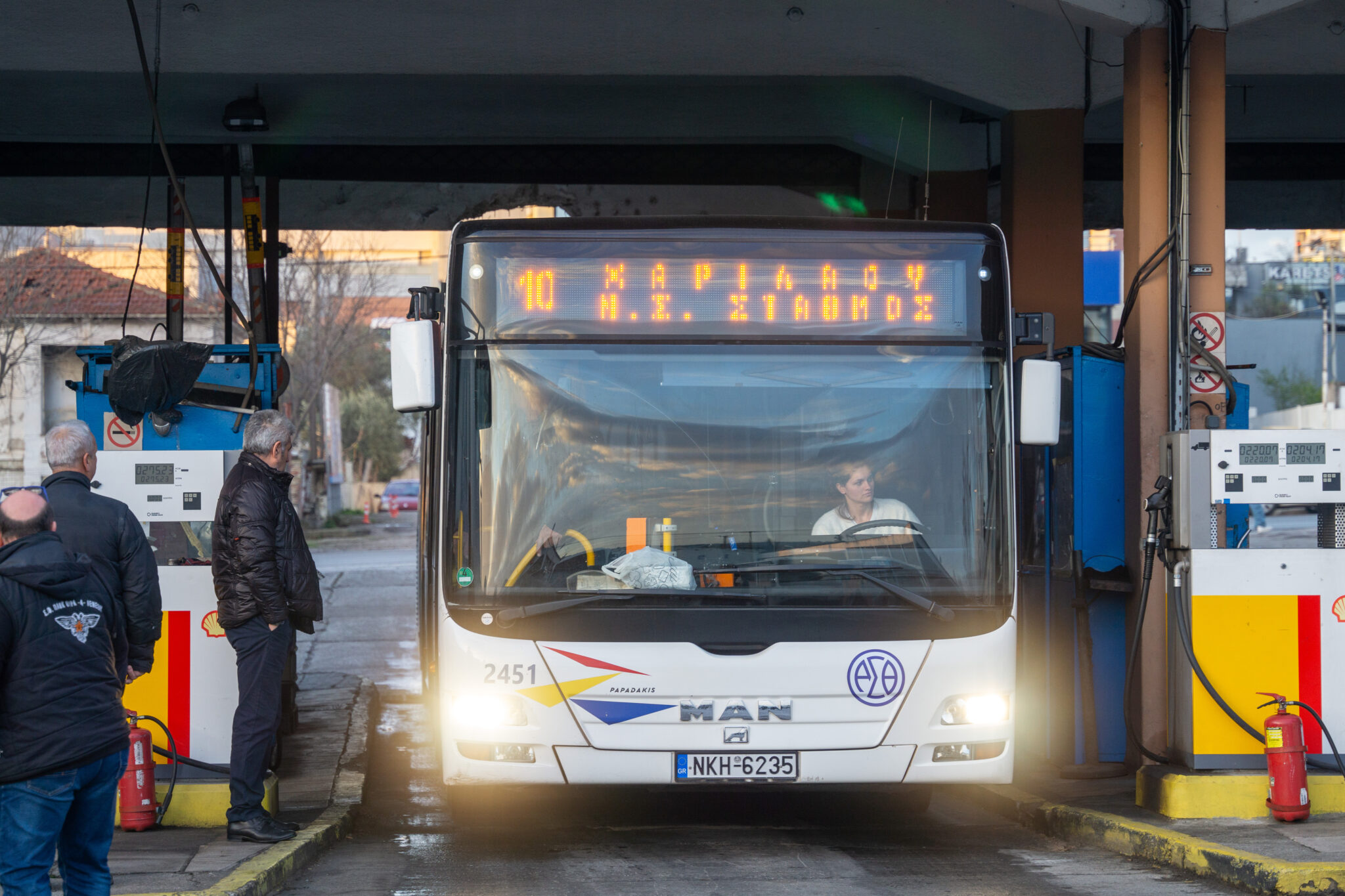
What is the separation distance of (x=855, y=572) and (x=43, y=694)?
3211 mm

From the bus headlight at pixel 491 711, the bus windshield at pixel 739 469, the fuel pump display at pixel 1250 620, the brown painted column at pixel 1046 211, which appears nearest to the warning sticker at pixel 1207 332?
the fuel pump display at pixel 1250 620

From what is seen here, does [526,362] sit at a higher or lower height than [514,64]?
lower

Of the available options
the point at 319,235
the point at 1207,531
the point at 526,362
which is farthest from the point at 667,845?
the point at 319,235

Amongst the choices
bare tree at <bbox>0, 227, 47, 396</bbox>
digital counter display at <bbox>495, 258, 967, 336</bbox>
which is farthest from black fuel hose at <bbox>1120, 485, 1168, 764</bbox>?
bare tree at <bbox>0, 227, 47, 396</bbox>

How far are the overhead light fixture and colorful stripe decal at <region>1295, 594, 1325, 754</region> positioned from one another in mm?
8714

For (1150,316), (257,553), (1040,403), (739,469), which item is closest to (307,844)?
(257,553)

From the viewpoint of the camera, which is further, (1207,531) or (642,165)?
(642,165)

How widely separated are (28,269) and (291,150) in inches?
666

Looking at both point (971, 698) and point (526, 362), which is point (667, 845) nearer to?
point (971, 698)

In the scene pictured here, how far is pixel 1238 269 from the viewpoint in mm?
77000

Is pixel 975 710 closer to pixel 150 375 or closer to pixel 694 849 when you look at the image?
pixel 694 849

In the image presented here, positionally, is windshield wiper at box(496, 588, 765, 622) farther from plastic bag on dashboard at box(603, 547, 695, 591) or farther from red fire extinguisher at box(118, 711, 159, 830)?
red fire extinguisher at box(118, 711, 159, 830)

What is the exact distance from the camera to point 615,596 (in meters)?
6.10

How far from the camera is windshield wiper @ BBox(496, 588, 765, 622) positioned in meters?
6.09
